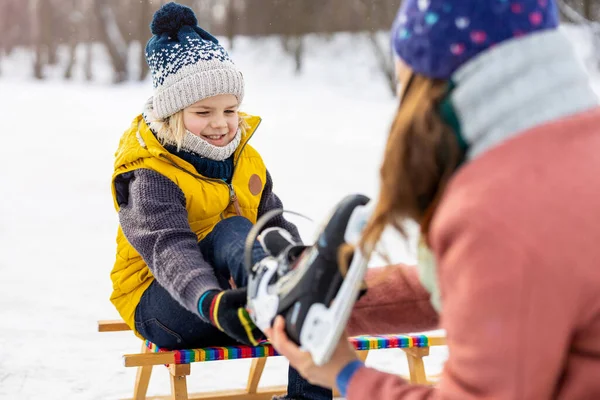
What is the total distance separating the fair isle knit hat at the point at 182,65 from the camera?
9.52ft

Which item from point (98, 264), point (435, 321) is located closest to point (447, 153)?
point (435, 321)

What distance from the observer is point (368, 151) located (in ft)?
32.6

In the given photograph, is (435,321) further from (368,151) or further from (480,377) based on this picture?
(368,151)

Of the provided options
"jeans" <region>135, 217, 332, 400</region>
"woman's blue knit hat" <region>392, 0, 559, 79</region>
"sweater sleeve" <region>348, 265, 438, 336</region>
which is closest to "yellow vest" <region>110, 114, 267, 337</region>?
"jeans" <region>135, 217, 332, 400</region>

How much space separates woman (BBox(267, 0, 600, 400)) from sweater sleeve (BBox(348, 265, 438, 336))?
61 centimetres

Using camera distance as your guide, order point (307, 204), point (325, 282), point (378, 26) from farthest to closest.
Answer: point (378, 26)
point (307, 204)
point (325, 282)

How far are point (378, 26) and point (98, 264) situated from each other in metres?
9.66

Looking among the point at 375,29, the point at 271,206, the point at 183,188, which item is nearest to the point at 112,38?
the point at 375,29

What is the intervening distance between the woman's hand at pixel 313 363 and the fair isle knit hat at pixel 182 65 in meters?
1.29

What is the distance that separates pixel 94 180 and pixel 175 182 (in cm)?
651

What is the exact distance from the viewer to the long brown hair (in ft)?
4.59

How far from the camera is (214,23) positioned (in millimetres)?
15078

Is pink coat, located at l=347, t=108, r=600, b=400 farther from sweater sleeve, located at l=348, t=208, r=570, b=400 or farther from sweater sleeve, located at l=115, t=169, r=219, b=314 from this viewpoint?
sweater sleeve, located at l=115, t=169, r=219, b=314

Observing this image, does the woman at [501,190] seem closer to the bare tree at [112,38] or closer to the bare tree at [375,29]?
the bare tree at [375,29]
